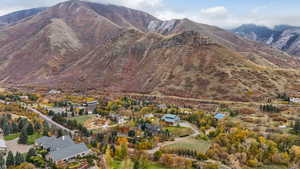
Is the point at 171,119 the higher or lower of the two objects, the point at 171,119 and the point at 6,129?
the higher

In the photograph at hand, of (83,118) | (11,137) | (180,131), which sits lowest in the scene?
(180,131)

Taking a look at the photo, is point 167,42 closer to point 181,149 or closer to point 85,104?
point 85,104

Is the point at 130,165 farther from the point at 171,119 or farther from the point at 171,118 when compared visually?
the point at 171,118

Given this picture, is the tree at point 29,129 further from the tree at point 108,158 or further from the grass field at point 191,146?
the grass field at point 191,146

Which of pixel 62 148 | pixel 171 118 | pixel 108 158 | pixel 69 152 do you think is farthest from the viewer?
pixel 171 118

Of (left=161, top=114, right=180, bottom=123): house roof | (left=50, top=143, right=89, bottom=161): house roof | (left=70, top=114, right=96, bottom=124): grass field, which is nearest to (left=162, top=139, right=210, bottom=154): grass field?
(left=161, top=114, right=180, bottom=123): house roof

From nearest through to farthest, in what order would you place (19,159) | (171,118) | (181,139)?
(19,159), (181,139), (171,118)

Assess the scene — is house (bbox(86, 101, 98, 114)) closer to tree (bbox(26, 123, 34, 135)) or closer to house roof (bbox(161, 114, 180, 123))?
tree (bbox(26, 123, 34, 135))

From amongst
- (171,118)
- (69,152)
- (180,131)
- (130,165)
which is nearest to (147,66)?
(171,118)
